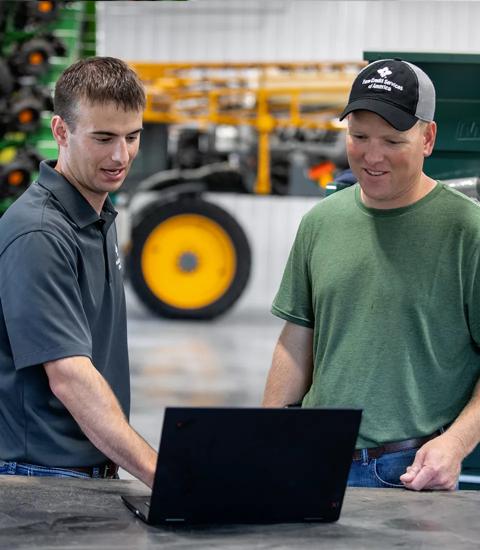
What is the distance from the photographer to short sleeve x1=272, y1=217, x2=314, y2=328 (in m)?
2.48

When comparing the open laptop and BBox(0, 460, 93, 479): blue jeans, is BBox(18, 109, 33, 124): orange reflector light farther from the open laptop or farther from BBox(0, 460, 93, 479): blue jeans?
the open laptop

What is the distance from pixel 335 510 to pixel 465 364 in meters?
0.58

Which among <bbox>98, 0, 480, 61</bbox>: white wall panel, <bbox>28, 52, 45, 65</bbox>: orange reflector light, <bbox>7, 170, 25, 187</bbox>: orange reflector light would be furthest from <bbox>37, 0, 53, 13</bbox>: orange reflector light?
<bbox>98, 0, 480, 61</bbox>: white wall panel

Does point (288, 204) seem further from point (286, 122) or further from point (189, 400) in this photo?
point (189, 400)

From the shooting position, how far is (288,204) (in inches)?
413

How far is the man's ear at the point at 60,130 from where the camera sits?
7.26ft

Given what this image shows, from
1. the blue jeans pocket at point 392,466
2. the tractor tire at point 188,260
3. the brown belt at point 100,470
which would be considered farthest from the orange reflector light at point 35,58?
the blue jeans pocket at point 392,466

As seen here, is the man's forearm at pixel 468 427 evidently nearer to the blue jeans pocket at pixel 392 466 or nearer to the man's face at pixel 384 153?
the blue jeans pocket at pixel 392 466

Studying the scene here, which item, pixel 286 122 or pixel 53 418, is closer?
pixel 53 418

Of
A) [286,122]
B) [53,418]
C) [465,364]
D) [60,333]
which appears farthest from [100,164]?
[286,122]

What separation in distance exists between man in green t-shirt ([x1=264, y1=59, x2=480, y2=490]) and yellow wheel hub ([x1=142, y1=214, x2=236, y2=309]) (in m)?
6.94

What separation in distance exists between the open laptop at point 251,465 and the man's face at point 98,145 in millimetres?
644

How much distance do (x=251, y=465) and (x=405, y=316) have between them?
630 mm

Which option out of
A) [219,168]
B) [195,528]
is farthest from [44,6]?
[195,528]
